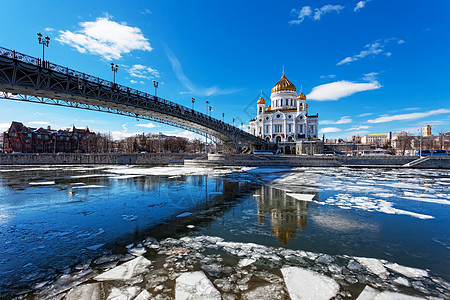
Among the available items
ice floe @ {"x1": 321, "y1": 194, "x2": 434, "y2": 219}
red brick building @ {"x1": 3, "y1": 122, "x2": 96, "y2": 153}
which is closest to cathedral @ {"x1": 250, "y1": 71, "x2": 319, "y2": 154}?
ice floe @ {"x1": 321, "y1": 194, "x2": 434, "y2": 219}

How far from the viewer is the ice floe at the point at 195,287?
11.2 ft

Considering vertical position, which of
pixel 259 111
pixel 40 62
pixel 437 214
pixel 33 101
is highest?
pixel 259 111

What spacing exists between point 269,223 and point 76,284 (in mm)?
5485

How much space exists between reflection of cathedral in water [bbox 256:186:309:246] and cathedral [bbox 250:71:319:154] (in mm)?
62536

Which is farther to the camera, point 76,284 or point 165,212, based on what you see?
point 165,212

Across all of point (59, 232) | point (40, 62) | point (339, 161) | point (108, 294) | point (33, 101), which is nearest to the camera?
point (108, 294)

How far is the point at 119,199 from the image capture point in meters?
11.1

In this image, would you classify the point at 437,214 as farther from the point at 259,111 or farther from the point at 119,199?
the point at 259,111

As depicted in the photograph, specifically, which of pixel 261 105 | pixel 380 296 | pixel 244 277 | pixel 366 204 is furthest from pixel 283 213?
pixel 261 105

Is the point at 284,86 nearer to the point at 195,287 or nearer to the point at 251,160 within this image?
the point at 251,160

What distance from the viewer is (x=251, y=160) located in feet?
132

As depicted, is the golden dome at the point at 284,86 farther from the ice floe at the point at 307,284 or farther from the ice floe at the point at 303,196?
the ice floe at the point at 307,284

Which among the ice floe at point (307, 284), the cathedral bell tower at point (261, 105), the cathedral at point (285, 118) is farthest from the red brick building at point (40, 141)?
the ice floe at point (307, 284)

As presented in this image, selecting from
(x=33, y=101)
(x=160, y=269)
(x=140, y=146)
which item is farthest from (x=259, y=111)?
(x=160, y=269)
